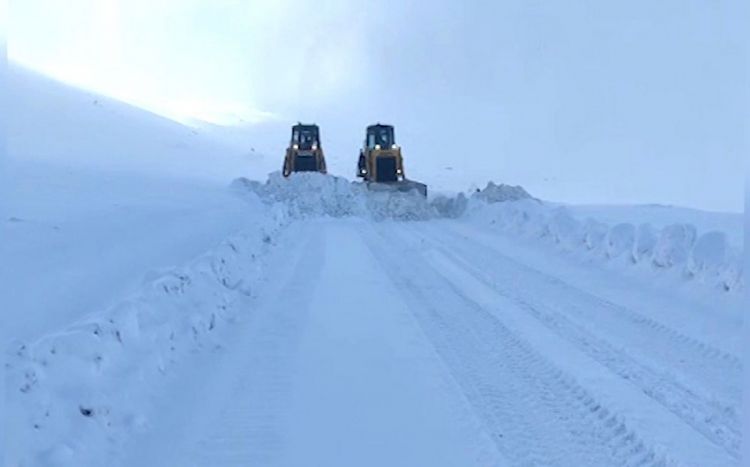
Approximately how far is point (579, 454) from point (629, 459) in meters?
0.28

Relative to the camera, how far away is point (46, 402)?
15.6 ft

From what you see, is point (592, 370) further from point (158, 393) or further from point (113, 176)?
point (113, 176)

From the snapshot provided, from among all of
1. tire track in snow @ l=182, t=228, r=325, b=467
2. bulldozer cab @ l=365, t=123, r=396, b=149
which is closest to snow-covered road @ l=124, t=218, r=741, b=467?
tire track in snow @ l=182, t=228, r=325, b=467

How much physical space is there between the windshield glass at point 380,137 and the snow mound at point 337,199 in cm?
215

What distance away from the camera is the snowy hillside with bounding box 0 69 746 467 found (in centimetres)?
490

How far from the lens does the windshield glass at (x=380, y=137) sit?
30.9 meters

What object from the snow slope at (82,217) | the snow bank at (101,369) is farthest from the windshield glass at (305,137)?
the snow bank at (101,369)

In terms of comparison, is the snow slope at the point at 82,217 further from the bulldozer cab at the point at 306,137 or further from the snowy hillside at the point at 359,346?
the bulldozer cab at the point at 306,137

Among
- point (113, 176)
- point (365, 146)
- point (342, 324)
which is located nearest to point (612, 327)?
point (342, 324)

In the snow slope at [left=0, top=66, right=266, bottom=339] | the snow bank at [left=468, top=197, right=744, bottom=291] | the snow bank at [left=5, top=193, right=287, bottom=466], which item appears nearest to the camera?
the snow bank at [left=5, top=193, right=287, bottom=466]

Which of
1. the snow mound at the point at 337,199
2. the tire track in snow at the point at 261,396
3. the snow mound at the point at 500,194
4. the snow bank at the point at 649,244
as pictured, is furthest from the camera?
the snow mound at the point at 500,194

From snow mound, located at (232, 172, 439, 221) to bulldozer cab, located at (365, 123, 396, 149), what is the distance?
6.96ft

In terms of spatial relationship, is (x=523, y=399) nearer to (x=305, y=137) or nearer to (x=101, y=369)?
(x=101, y=369)

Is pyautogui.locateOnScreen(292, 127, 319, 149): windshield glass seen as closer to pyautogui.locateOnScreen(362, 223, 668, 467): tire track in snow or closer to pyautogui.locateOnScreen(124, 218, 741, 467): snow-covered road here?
pyautogui.locateOnScreen(124, 218, 741, 467): snow-covered road
